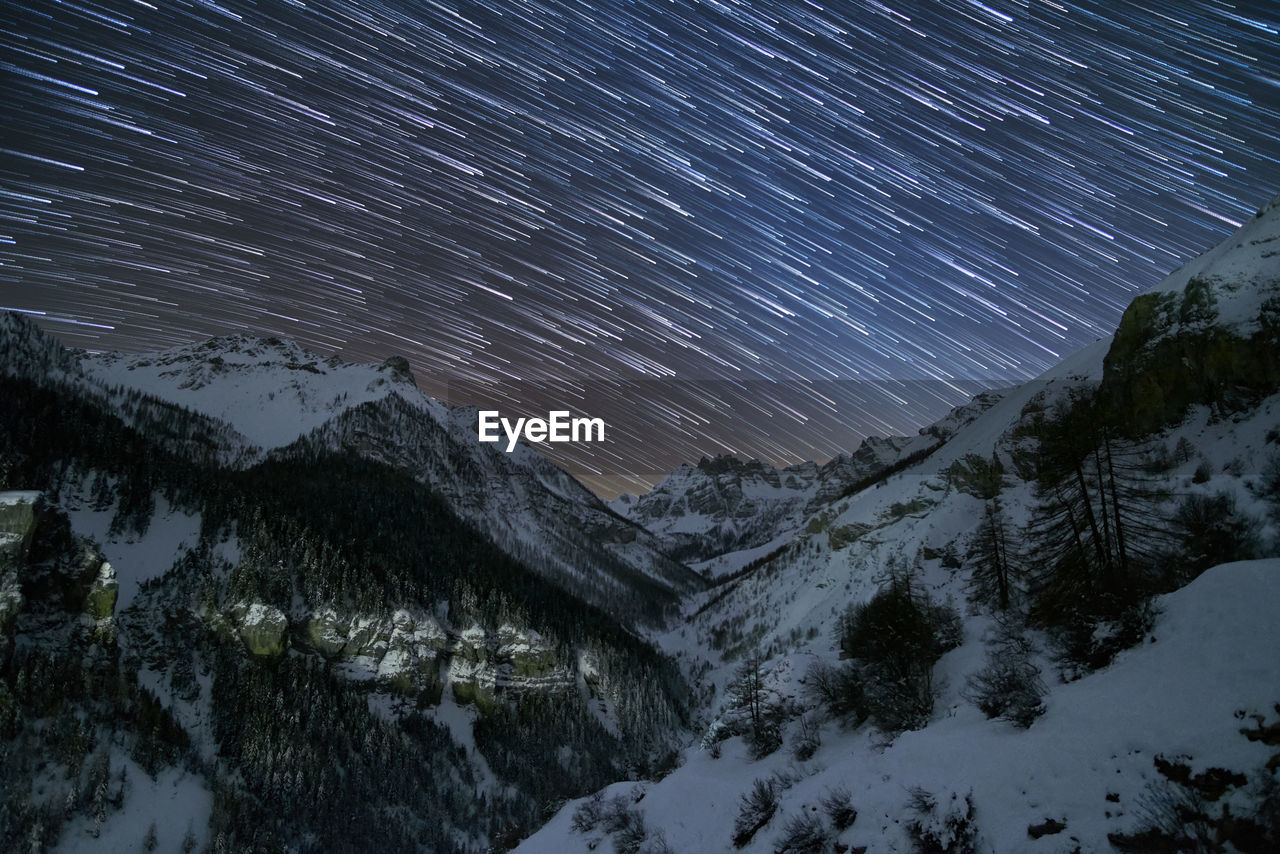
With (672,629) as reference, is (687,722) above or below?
above

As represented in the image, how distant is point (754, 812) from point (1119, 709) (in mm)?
9568

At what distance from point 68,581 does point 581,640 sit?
278 feet

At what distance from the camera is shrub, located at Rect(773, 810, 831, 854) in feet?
43.5

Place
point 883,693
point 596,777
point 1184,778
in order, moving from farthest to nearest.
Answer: point 596,777, point 883,693, point 1184,778

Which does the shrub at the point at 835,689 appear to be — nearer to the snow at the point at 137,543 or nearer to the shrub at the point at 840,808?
the shrub at the point at 840,808

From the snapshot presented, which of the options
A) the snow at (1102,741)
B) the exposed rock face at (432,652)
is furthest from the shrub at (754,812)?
the exposed rock face at (432,652)

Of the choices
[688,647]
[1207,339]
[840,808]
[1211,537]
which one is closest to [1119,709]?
[840,808]

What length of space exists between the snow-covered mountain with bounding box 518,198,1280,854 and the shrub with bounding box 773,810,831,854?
0.14ft

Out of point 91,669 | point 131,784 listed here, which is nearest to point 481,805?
point 131,784

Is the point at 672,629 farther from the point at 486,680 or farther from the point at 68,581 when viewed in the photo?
the point at 68,581

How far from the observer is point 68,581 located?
264 feet

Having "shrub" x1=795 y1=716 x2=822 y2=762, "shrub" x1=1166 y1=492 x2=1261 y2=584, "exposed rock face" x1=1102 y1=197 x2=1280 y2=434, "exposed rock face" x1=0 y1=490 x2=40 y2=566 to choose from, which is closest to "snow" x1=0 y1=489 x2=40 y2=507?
"exposed rock face" x1=0 y1=490 x2=40 y2=566

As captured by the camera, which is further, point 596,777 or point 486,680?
point 486,680

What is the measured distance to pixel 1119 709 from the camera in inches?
450
